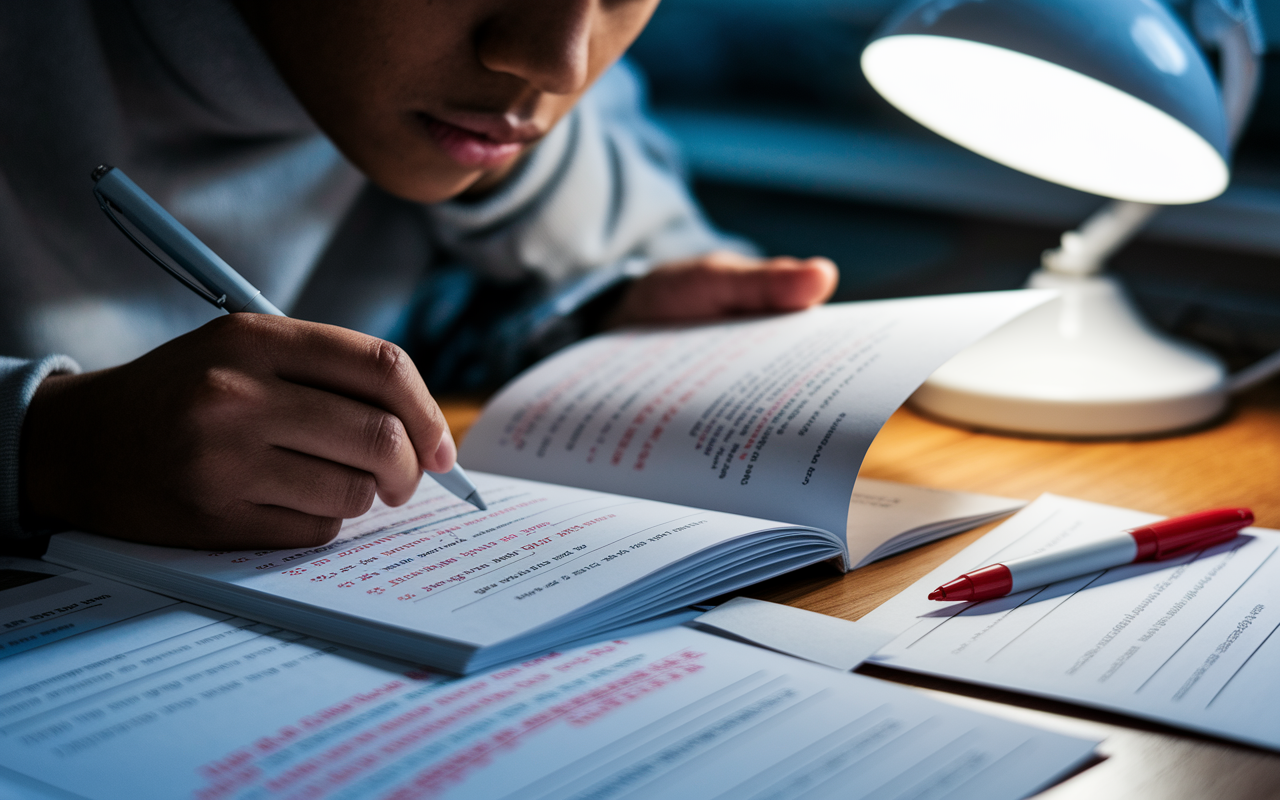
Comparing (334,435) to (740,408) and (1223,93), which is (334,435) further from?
(1223,93)

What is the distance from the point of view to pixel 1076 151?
706 millimetres

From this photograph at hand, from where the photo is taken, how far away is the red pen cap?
1.55 feet

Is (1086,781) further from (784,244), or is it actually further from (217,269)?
(784,244)

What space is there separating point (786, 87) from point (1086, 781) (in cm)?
119

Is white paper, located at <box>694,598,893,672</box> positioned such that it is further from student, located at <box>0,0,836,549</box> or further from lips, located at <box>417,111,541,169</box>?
lips, located at <box>417,111,541,169</box>

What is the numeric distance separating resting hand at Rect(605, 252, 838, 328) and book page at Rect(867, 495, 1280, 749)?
326 mm

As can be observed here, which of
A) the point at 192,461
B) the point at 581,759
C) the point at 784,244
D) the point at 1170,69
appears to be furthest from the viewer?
the point at 784,244

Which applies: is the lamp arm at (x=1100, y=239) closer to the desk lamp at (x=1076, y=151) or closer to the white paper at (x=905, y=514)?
the desk lamp at (x=1076, y=151)

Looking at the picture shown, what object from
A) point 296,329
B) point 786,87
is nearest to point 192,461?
point 296,329

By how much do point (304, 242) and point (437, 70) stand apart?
0.32 m

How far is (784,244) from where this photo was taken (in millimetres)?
1349

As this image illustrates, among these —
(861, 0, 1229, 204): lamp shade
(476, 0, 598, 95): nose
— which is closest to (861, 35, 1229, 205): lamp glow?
(861, 0, 1229, 204): lamp shade

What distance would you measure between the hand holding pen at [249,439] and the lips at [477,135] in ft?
0.71

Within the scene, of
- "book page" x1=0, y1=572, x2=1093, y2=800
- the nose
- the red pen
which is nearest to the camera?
"book page" x1=0, y1=572, x2=1093, y2=800
